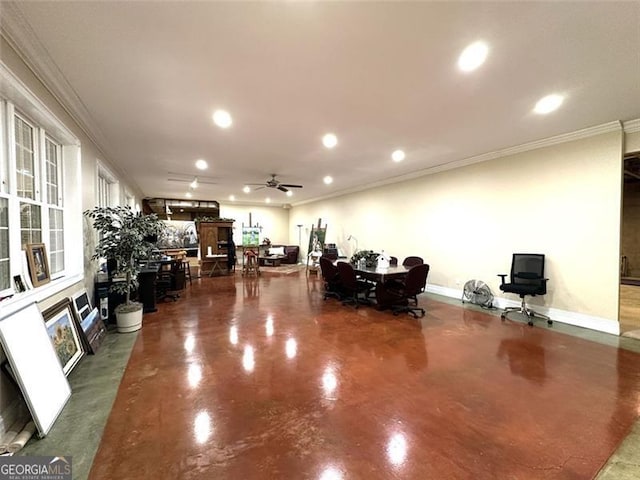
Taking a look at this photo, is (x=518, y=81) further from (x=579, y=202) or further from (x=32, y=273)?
(x=32, y=273)

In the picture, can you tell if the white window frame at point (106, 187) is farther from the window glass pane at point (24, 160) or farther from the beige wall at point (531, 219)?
the beige wall at point (531, 219)

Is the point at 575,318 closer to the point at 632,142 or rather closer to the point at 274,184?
the point at 632,142

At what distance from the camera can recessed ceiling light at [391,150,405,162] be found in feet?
17.6

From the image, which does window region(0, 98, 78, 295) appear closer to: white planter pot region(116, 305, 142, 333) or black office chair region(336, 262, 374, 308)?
white planter pot region(116, 305, 142, 333)

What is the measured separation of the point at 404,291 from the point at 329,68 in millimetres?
3619

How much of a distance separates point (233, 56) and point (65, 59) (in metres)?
1.52

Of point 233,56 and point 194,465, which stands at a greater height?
point 233,56

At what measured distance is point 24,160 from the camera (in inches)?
106

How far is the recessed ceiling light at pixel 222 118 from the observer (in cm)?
360

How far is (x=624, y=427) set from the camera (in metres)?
2.07

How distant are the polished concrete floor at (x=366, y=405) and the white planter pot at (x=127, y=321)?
16cm

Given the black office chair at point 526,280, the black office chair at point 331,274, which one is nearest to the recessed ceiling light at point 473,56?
the black office chair at point 526,280

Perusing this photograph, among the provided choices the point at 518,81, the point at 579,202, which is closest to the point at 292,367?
the point at 518,81

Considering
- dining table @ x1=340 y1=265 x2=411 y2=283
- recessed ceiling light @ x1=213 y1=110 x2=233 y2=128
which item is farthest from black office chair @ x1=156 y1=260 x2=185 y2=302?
dining table @ x1=340 y1=265 x2=411 y2=283
